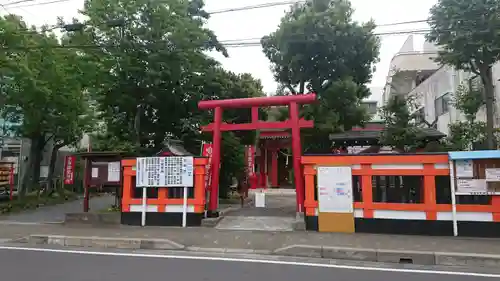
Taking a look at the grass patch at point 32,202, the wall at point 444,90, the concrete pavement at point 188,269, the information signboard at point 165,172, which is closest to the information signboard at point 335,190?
the concrete pavement at point 188,269

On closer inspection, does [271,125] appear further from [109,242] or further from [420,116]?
[420,116]

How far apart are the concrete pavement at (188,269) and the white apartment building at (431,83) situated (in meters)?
14.7

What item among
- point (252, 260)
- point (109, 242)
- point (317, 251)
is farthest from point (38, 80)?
point (317, 251)

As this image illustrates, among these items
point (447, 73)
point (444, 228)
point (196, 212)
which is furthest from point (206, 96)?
point (447, 73)

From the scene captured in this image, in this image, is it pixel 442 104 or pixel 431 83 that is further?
pixel 431 83

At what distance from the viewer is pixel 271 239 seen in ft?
34.6

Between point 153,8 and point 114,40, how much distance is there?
220 cm

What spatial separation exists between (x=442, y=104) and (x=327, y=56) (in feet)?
44.6

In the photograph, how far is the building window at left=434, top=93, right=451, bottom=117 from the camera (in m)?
24.0

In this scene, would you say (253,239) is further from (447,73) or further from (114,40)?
(447,73)

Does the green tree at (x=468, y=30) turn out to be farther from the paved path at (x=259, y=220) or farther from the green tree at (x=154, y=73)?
the green tree at (x=154, y=73)

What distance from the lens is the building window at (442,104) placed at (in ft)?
78.8

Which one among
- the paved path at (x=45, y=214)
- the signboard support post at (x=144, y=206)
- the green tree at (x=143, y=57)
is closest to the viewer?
the signboard support post at (x=144, y=206)

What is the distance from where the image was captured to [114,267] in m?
7.49
